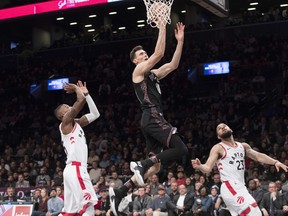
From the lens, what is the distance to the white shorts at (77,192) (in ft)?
33.2

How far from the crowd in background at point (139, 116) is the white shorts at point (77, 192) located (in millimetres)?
7822

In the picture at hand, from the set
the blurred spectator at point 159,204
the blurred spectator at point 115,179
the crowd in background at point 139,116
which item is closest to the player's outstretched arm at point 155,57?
the crowd in background at point 139,116

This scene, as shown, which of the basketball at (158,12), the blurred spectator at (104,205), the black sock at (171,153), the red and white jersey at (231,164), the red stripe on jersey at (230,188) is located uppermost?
the basketball at (158,12)

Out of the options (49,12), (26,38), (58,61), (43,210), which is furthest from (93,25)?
(43,210)

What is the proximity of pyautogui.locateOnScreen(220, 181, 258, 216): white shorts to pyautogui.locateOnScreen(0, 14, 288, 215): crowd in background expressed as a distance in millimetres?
6695

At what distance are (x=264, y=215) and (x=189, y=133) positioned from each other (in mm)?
8078

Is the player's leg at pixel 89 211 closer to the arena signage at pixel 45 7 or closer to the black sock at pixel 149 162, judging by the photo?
the black sock at pixel 149 162

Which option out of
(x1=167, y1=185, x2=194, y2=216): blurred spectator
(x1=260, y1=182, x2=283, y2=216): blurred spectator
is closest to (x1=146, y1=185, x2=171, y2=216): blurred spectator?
(x1=167, y1=185, x2=194, y2=216): blurred spectator

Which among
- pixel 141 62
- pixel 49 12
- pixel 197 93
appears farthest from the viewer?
pixel 197 93

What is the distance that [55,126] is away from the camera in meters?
30.2

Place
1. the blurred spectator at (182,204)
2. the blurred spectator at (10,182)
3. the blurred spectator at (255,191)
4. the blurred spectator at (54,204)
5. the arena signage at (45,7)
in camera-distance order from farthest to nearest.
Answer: the blurred spectator at (10,182)
the arena signage at (45,7)
the blurred spectator at (54,204)
the blurred spectator at (182,204)
the blurred spectator at (255,191)

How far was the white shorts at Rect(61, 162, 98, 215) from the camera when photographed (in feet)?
33.2

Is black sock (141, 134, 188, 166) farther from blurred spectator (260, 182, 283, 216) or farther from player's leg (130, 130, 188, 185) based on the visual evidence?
blurred spectator (260, 182, 283, 216)

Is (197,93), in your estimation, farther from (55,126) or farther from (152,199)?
(152,199)
